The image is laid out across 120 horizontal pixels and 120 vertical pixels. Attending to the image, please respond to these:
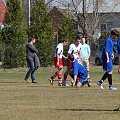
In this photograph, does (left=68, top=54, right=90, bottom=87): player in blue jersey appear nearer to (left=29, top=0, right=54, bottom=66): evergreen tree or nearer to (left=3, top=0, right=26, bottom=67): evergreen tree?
(left=3, top=0, right=26, bottom=67): evergreen tree

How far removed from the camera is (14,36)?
136 ft

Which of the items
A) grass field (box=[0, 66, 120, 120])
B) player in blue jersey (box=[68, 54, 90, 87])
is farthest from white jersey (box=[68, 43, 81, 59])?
grass field (box=[0, 66, 120, 120])

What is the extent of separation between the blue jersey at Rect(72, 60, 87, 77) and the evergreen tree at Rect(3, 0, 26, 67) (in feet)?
56.9

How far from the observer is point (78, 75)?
23.2 metres

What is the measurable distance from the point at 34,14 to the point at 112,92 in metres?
23.8

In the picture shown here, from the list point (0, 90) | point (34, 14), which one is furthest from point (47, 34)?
point (0, 90)

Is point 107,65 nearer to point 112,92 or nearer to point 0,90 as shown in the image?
point 112,92

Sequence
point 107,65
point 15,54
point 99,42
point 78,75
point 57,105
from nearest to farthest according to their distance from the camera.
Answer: point 57,105 < point 107,65 < point 78,75 < point 15,54 < point 99,42

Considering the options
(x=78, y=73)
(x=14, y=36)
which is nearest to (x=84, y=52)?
(x=78, y=73)

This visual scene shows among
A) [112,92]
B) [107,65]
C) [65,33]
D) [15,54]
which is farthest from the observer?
[65,33]

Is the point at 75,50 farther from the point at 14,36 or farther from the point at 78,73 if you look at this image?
the point at 14,36

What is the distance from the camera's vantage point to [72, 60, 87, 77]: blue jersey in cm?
2300

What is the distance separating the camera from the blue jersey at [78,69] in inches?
906

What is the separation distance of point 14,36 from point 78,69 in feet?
61.6
